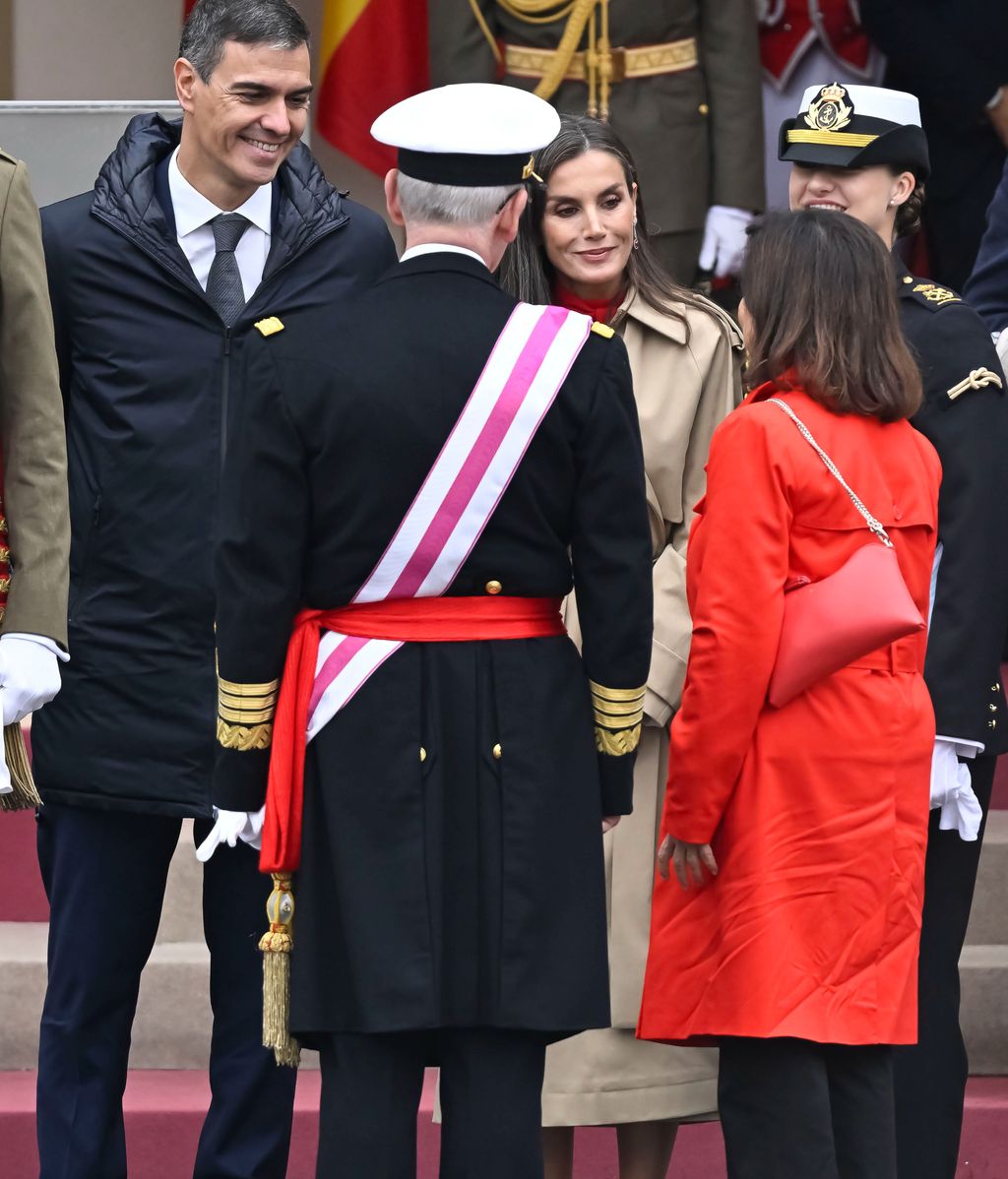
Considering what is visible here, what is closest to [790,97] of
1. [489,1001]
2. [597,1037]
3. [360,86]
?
[360,86]

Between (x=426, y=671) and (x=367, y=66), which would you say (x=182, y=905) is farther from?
(x=367, y=66)

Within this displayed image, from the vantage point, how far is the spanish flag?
5.54 meters

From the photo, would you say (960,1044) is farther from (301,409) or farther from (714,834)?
(301,409)

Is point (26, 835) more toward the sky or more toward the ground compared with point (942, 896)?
more toward the ground

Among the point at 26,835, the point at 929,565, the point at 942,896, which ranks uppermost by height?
the point at 929,565

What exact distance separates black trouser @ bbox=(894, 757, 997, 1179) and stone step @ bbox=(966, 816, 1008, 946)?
908 millimetres

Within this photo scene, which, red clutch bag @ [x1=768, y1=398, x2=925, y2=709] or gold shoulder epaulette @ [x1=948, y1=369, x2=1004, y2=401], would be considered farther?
gold shoulder epaulette @ [x1=948, y1=369, x2=1004, y2=401]

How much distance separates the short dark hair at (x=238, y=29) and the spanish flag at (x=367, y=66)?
189 centimetres

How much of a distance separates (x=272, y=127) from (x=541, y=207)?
1.63ft

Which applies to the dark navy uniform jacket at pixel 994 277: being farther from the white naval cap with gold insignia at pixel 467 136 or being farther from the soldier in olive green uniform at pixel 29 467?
the soldier in olive green uniform at pixel 29 467

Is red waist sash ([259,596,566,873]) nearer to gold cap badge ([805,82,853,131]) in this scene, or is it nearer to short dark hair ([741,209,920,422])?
short dark hair ([741,209,920,422])

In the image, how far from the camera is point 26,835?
14.6 feet

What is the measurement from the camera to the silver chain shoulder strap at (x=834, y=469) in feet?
10.5

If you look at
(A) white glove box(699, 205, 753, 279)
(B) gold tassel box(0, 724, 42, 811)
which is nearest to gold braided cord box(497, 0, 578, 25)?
(A) white glove box(699, 205, 753, 279)
